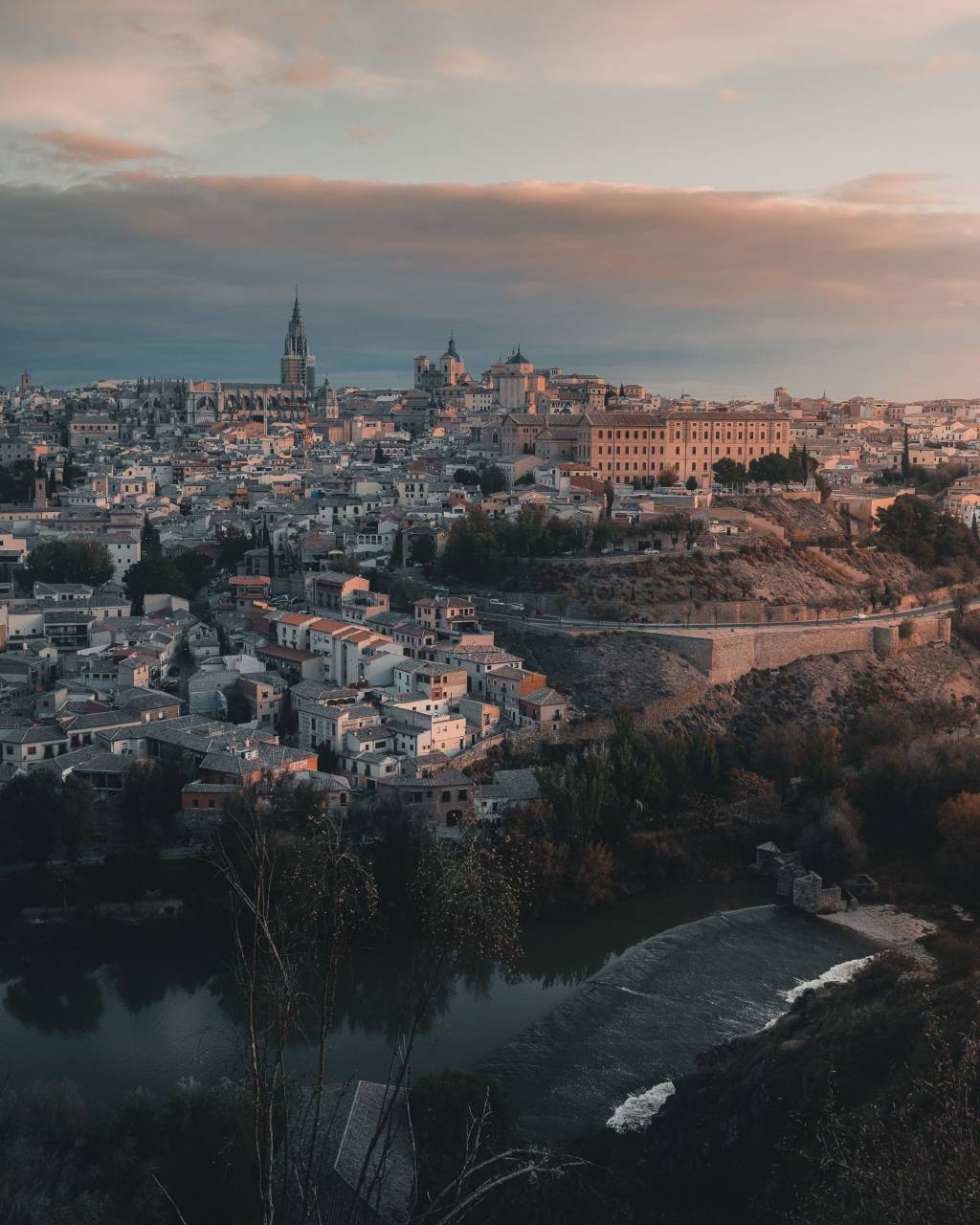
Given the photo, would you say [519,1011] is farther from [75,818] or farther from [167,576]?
[167,576]

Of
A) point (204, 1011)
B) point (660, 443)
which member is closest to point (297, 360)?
point (660, 443)

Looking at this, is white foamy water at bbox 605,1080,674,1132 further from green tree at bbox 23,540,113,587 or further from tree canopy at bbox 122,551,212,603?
green tree at bbox 23,540,113,587

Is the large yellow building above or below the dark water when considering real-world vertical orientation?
above

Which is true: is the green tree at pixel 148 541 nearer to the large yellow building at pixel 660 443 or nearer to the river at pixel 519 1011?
the large yellow building at pixel 660 443

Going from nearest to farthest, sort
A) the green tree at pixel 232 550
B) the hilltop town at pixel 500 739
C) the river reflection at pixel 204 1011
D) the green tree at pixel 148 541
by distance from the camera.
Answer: the hilltop town at pixel 500 739
the river reflection at pixel 204 1011
the green tree at pixel 232 550
the green tree at pixel 148 541

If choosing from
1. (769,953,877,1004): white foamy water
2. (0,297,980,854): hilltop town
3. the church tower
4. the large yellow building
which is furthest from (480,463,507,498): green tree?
the church tower

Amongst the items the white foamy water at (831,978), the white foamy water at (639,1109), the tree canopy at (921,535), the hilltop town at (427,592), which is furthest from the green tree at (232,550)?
the white foamy water at (639,1109)

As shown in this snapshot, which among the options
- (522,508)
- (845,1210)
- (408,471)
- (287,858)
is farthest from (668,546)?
(845,1210)
